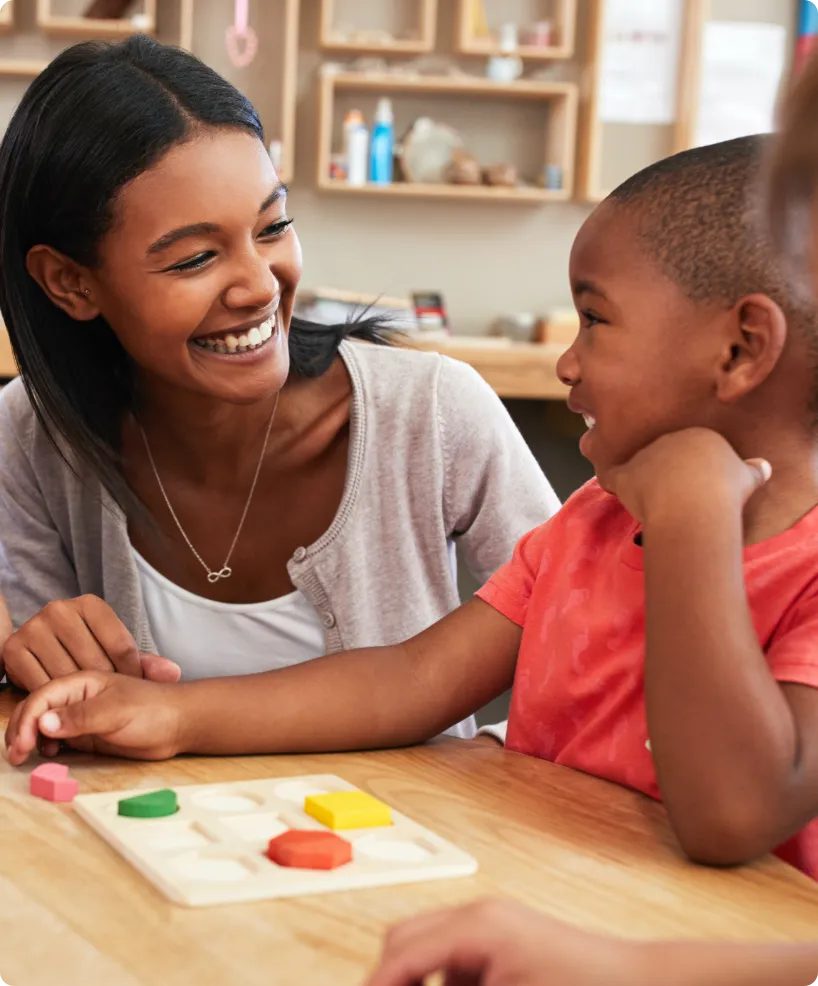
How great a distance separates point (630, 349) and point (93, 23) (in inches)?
111

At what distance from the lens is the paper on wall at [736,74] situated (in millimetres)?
3666

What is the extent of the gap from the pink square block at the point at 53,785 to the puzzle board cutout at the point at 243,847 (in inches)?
0.6

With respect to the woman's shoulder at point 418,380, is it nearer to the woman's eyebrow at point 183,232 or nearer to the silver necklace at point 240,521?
the silver necklace at point 240,521

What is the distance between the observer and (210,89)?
1.30m

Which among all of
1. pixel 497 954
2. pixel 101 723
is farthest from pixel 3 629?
pixel 497 954

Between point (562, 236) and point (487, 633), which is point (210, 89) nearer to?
point (487, 633)

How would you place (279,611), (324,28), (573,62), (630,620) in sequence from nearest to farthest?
1. (630,620)
2. (279,611)
3. (324,28)
4. (573,62)

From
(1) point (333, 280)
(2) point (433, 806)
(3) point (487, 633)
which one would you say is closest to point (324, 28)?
(1) point (333, 280)

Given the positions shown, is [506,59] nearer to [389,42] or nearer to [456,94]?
[456,94]

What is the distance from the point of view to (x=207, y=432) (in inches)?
58.7

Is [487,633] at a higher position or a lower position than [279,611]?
higher

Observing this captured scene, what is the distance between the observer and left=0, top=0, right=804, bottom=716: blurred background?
11.2 feet

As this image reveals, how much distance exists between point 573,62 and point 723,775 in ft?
10.4

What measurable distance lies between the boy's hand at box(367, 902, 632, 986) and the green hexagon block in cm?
28
